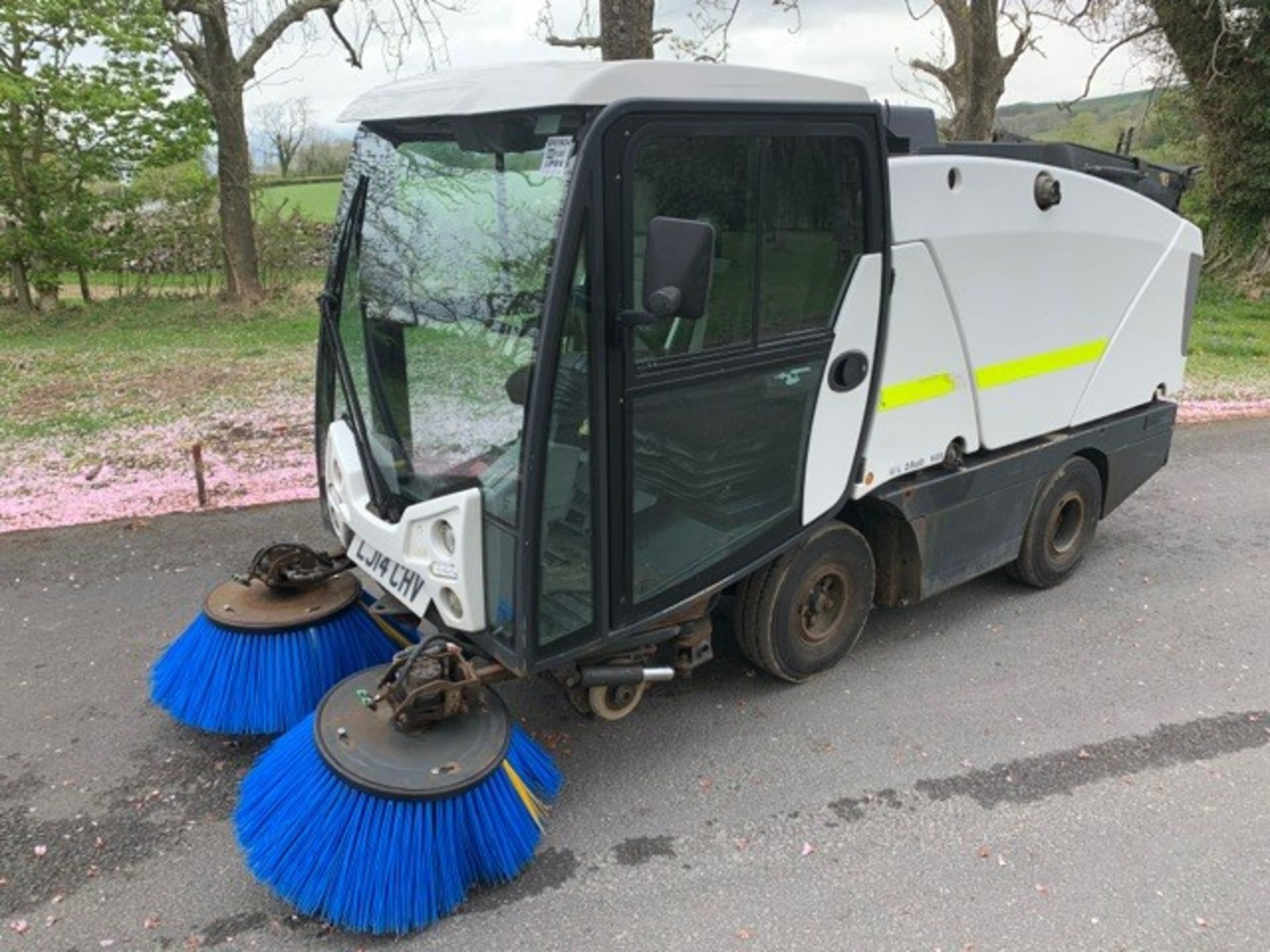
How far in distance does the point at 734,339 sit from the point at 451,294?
912mm

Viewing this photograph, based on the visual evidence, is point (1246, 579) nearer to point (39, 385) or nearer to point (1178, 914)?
point (1178, 914)

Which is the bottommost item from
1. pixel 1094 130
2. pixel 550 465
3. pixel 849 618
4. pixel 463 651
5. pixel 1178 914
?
pixel 1178 914

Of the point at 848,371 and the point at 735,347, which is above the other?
the point at 735,347

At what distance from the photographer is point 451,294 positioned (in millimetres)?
2939

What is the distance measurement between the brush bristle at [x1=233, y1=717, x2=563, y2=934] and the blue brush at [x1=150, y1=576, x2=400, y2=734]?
0.58m

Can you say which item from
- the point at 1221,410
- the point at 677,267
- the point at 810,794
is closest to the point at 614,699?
the point at 810,794

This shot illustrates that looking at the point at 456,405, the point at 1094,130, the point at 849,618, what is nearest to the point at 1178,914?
the point at 849,618

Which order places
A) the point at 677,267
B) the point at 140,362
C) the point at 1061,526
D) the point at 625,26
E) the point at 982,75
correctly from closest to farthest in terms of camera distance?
the point at 677,267
the point at 1061,526
the point at 625,26
the point at 140,362
the point at 982,75

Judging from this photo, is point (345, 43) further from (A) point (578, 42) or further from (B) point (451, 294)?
(B) point (451, 294)

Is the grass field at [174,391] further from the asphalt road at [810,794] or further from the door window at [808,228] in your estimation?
the asphalt road at [810,794]

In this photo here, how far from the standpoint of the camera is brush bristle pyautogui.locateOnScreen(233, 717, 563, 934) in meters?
2.43

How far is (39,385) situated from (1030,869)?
9.21 metres

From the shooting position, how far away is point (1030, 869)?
9.27 ft

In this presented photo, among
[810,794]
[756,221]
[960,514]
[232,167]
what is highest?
[232,167]
